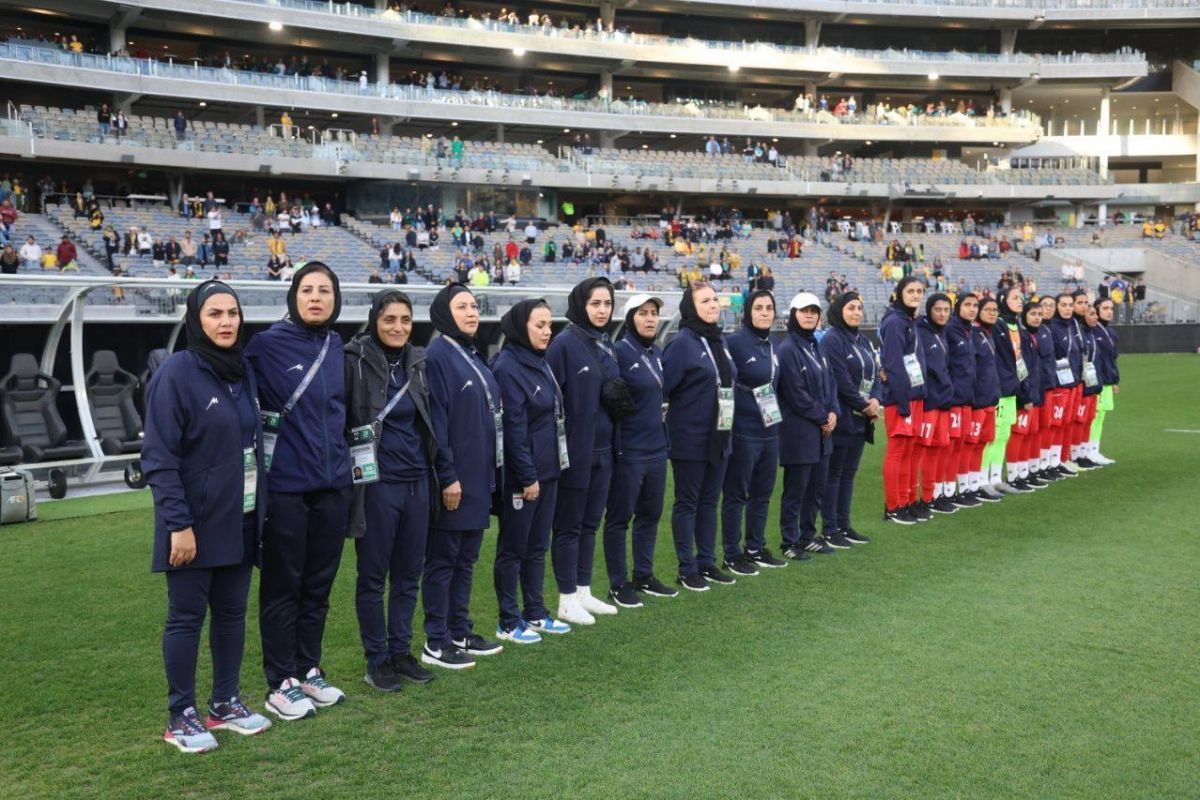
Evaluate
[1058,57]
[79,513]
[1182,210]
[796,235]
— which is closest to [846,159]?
[796,235]

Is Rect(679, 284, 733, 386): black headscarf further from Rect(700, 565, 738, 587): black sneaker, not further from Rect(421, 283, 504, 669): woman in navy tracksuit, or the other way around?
Rect(421, 283, 504, 669): woman in navy tracksuit

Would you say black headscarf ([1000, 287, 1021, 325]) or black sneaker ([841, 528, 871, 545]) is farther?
black headscarf ([1000, 287, 1021, 325])

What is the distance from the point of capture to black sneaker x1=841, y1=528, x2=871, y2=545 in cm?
884

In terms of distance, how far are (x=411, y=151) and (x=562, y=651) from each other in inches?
1351

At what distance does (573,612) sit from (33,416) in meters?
9.11

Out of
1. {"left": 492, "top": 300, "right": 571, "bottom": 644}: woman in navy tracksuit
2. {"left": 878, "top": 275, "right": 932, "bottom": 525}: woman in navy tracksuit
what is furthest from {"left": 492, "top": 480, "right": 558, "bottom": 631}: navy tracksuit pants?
{"left": 878, "top": 275, "right": 932, "bottom": 525}: woman in navy tracksuit

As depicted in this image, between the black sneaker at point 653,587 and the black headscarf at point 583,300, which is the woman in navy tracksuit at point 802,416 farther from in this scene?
the black headscarf at point 583,300

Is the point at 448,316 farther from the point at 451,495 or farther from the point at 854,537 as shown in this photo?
the point at 854,537

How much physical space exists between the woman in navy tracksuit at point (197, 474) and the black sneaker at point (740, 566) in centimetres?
402

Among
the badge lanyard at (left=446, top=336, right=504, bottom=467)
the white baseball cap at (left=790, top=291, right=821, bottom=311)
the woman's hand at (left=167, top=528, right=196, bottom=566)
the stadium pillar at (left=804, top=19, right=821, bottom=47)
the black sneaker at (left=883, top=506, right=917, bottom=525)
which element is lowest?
the black sneaker at (left=883, top=506, right=917, bottom=525)

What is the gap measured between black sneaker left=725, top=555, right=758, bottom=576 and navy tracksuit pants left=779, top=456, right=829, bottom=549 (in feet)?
2.14

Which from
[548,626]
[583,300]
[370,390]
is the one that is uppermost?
[583,300]

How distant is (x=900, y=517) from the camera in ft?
32.0

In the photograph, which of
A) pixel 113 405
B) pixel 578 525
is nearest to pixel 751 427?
pixel 578 525
